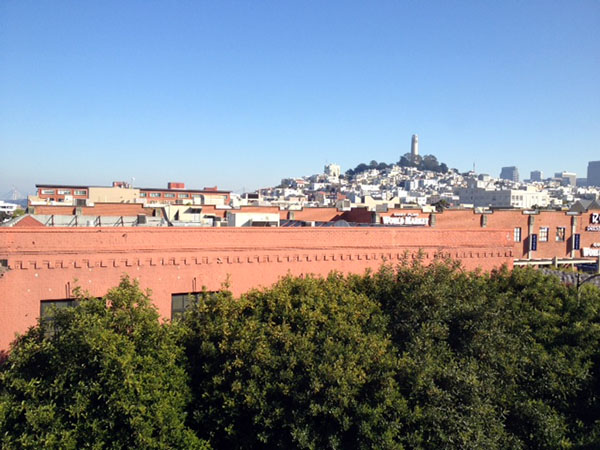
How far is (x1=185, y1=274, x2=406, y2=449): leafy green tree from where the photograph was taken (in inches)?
501

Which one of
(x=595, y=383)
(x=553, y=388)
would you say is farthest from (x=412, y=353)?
(x=595, y=383)

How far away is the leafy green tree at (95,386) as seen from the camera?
1213 cm

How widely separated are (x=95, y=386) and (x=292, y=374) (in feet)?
16.2

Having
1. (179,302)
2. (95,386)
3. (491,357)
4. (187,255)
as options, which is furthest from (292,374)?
(187,255)

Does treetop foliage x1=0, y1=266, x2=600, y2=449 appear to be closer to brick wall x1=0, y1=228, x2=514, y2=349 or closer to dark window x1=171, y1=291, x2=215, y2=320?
dark window x1=171, y1=291, x2=215, y2=320

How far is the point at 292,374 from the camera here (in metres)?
13.4

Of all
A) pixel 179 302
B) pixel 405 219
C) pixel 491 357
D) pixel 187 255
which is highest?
pixel 405 219

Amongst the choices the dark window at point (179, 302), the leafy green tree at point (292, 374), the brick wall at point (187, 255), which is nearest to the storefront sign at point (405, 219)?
the brick wall at point (187, 255)

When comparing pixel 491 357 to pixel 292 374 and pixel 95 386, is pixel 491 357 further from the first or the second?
pixel 95 386

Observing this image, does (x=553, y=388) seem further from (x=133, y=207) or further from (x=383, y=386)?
(x=133, y=207)

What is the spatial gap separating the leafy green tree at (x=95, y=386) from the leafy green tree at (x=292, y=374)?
105 centimetres

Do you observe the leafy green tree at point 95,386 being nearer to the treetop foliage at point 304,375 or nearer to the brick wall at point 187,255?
the treetop foliage at point 304,375

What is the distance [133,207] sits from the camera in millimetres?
46562

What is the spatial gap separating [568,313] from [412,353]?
25.9ft
